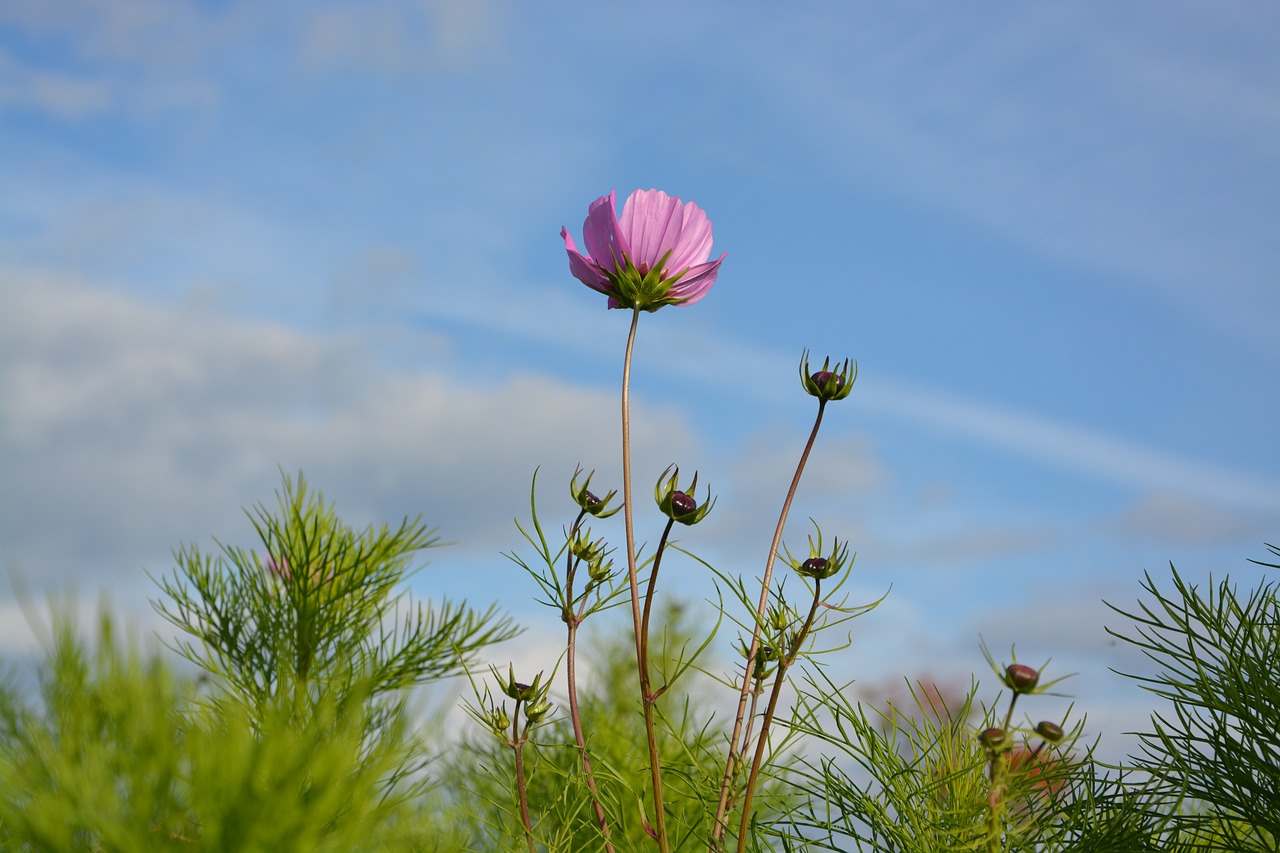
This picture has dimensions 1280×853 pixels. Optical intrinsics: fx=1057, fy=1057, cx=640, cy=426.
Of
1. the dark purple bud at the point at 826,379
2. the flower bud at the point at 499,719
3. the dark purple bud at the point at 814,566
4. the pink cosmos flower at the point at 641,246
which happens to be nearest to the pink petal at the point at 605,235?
the pink cosmos flower at the point at 641,246

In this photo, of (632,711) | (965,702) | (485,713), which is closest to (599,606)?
(485,713)

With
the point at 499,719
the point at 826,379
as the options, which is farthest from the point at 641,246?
the point at 499,719

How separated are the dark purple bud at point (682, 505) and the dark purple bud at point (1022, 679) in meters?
0.35

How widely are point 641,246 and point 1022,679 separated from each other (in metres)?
0.64

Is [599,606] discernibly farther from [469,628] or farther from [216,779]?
[469,628]

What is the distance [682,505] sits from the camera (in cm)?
110

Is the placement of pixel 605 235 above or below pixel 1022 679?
above

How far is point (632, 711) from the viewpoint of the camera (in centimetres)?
284

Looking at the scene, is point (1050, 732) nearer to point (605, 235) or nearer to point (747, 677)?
point (747, 677)

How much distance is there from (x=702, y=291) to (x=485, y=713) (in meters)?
0.60

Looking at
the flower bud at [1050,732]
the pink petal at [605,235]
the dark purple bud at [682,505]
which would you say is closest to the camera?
the flower bud at [1050,732]

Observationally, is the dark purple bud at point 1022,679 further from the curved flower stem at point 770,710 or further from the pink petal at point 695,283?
the pink petal at point 695,283

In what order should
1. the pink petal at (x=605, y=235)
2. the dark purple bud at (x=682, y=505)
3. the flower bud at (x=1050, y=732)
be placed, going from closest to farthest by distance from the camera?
the flower bud at (x=1050, y=732) → the dark purple bud at (x=682, y=505) → the pink petal at (x=605, y=235)

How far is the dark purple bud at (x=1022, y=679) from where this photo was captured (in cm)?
97
